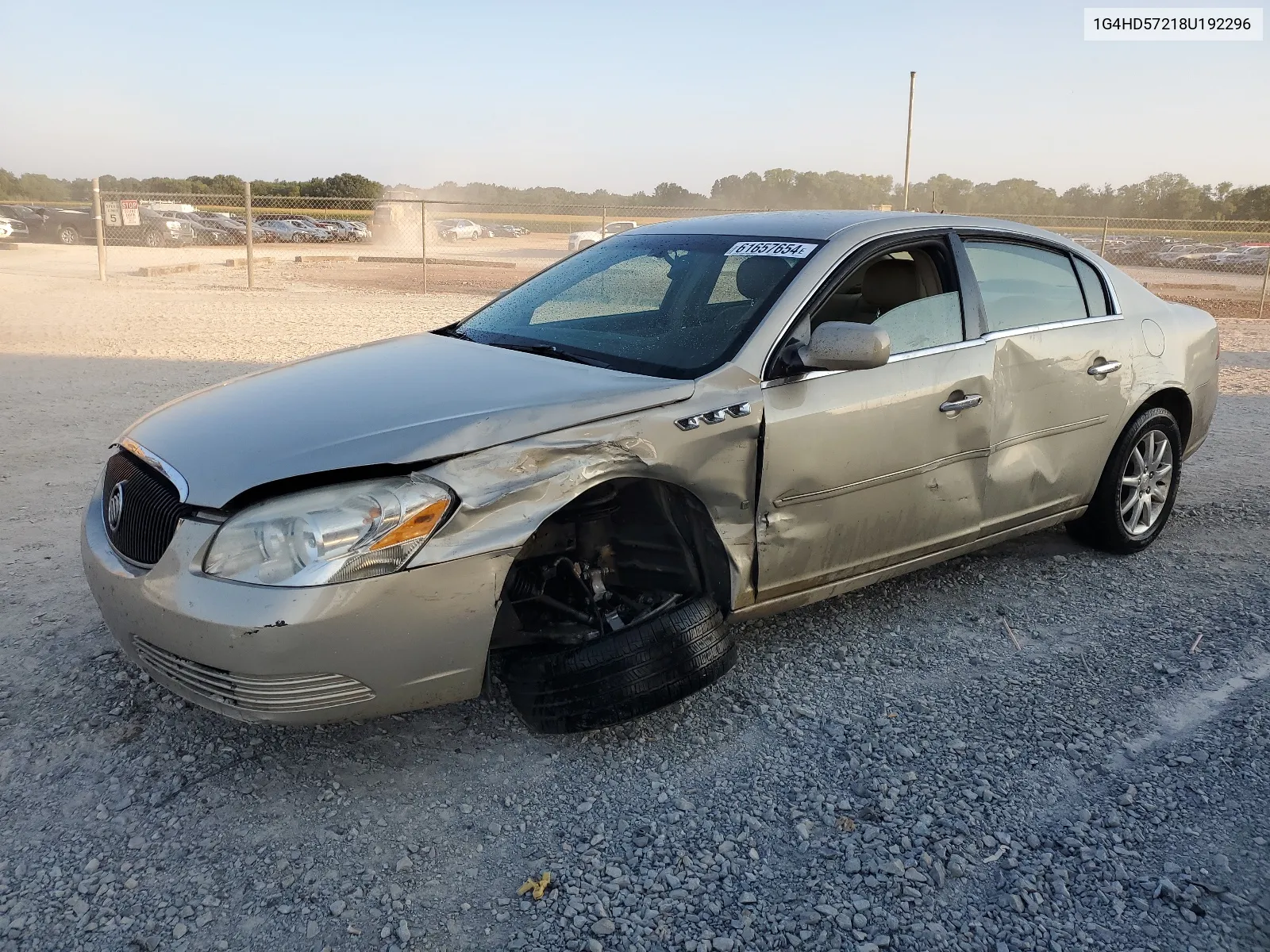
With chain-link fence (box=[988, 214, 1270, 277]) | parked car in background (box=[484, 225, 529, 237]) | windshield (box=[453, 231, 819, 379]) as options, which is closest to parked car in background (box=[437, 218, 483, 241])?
parked car in background (box=[484, 225, 529, 237])

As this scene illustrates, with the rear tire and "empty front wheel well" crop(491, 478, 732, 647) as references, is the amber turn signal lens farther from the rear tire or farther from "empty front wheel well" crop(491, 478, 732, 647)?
the rear tire

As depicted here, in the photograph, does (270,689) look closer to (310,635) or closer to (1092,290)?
(310,635)

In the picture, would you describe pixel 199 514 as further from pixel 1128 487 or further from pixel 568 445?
pixel 1128 487

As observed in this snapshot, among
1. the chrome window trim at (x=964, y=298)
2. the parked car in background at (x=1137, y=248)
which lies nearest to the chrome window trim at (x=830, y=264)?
the chrome window trim at (x=964, y=298)

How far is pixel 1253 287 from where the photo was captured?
2533cm

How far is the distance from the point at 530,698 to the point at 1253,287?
28.0 meters

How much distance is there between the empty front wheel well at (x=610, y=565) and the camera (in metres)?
3.09

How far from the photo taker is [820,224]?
12.7 feet

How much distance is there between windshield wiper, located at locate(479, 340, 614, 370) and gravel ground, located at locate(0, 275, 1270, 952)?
1.18 m

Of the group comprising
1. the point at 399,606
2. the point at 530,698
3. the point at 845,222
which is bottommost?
the point at 530,698

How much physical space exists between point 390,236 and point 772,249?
35.6 m

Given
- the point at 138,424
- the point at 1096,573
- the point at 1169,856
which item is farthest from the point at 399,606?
the point at 1096,573

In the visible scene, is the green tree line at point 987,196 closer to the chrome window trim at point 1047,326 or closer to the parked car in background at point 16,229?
the parked car in background at point 16,229

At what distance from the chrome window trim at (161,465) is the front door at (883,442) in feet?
5.65
